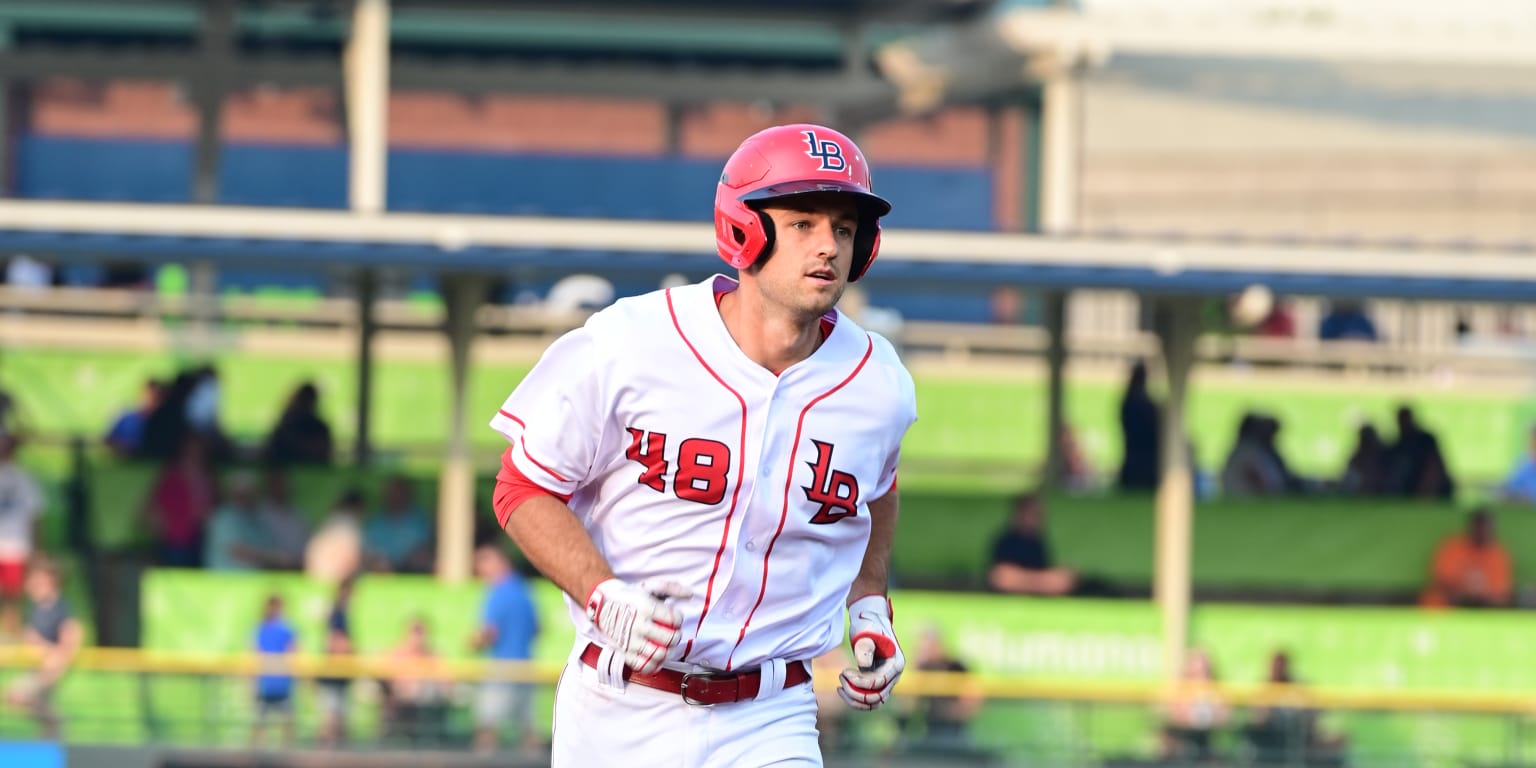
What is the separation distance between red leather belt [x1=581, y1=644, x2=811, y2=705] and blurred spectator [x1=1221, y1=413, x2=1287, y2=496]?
9734 millimetres

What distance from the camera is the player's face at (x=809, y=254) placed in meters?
4.00

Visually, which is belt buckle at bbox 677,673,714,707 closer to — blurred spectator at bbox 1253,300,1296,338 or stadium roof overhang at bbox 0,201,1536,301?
stadium roof overhang at bbox 0,201,1536,301

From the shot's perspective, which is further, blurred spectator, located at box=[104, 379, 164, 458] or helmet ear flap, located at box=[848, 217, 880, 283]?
blurred spectator, located at box=[104, 379, 164, 458]

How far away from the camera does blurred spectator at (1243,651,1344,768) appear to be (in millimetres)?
11500

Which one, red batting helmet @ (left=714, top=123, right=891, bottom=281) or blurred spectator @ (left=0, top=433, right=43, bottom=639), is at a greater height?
red batting helmet @ (left=714, top=123, right=891, bottom=281)

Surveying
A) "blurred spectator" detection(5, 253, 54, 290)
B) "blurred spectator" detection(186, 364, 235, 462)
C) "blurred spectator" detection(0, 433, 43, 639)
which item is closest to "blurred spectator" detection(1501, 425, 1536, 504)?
"blurred spectator" detection(186, 364, 235, 462)

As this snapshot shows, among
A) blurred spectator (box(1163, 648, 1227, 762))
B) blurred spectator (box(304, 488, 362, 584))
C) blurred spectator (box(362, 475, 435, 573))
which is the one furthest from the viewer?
blurred spectator (box(362, 475, 435, 573))

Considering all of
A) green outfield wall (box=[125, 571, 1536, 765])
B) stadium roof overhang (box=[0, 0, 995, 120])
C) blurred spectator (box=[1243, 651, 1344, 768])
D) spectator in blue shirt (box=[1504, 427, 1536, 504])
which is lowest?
blurred spectator (box=[1243, 651, 1344, 768])

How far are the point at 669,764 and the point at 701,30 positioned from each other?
12.7 metres

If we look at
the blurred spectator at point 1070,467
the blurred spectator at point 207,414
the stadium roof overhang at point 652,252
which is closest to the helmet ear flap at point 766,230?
the stadium roof overhang at point 652,252

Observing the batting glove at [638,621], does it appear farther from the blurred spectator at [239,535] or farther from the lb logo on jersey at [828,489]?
the blurred spectator at [239,535]

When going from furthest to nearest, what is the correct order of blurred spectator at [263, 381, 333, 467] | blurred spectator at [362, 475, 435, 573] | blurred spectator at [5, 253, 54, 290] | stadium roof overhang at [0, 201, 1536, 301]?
1. blurred spectator at [5, 253, 54, 290]
2. blurred spectator at [263, 381, 333, 467]
3. blurred spectator at [362, 475, 435, 573]
4. stadium roof overhang at [0, 201, 1536, 301]

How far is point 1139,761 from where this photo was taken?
1150cm

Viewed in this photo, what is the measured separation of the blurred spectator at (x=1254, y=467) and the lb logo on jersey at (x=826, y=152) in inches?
390
